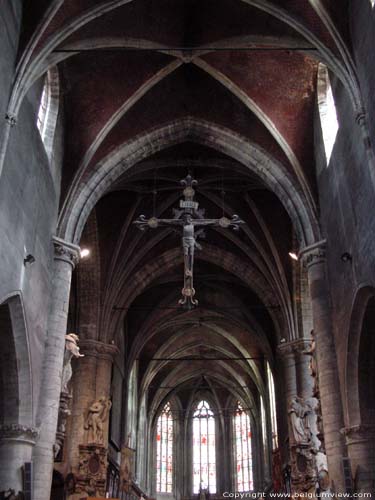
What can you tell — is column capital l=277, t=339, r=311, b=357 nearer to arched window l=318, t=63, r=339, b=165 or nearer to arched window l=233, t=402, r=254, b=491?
arched window l=318, t=63, r=339, b=165

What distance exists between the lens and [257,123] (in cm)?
1941

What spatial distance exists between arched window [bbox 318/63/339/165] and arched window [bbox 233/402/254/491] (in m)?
31.6

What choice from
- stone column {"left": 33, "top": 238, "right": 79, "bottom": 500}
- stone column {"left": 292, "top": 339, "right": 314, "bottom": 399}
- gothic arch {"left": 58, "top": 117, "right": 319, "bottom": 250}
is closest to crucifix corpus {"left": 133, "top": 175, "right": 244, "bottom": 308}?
stone column {"left": 33, "top": 238, "right": 79, "bottom": 500}

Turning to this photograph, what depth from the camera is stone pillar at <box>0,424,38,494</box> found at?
13.2 meters

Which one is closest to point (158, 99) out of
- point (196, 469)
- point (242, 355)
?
point (242, 355)

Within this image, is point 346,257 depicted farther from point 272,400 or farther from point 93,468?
point 272,400

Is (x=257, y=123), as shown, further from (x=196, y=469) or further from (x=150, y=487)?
(x=196, y=469)

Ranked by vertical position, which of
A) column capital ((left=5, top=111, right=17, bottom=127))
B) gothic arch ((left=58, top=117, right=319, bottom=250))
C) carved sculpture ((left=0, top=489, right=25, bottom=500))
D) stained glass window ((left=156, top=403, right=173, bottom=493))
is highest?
gothic arch ((left=58, top=117, right=319, bottom=250))

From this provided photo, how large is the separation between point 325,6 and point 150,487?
35.8 m

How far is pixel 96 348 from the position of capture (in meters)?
23.9

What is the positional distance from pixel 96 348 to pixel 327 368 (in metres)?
10.9

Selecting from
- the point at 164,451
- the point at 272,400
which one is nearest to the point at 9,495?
the point at 272,400

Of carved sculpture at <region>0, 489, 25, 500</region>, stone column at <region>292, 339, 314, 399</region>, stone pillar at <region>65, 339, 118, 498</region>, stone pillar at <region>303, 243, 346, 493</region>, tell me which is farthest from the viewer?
stone column at <region>292, 339, 314, 399</region>

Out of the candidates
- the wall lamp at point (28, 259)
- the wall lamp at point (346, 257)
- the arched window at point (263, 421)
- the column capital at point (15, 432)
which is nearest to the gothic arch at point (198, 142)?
the wall lamp at point (346, 257)
